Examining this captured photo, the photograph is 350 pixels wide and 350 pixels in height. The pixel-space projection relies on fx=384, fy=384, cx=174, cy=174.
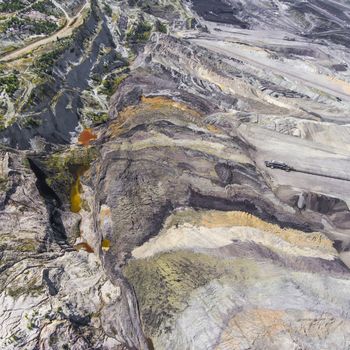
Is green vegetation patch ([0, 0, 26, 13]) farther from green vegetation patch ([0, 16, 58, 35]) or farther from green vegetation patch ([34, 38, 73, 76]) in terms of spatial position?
green vegetation patch ([34, 38, 73, 76])

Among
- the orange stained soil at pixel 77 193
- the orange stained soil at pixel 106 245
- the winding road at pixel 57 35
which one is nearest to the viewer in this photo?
the orange stained soil at pixel 106 245

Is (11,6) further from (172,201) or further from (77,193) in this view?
(172,201)

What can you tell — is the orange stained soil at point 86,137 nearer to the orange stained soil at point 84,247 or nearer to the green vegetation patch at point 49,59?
the green vegetation patch at point 49,59

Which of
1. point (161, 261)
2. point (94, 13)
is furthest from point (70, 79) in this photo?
point (161, 261)

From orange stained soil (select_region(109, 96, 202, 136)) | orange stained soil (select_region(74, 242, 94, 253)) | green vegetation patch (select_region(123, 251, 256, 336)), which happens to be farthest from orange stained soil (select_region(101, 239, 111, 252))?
orange stained soil (select_region(109, 96, 202, 136))

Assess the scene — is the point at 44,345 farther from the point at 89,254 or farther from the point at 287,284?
the point at 287,284

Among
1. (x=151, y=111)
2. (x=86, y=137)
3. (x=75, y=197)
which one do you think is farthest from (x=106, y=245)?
(x=151, y=111)

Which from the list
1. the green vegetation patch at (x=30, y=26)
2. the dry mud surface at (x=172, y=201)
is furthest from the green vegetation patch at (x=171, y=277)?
the green vegetation patch at (x=30, y=26)
